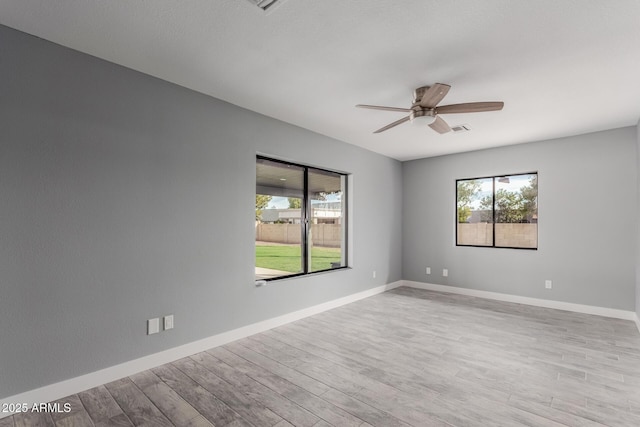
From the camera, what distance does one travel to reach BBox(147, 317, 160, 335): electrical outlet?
2.82 meters

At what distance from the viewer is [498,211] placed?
5.50 meters

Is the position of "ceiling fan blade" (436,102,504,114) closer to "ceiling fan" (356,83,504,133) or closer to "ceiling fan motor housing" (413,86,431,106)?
"ceiling fan" (356,83,504,133)

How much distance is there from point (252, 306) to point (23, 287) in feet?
6.70

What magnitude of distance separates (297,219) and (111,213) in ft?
7.76

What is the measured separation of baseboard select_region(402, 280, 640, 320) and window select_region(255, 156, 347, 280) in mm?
2045

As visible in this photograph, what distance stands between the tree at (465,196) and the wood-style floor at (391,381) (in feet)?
7.59

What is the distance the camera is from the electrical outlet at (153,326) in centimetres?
282

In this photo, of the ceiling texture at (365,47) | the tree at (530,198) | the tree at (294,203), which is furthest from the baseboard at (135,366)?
the tree at (530,198)

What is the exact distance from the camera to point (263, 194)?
4055 millimetres

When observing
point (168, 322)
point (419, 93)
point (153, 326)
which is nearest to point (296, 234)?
point (168, 322)

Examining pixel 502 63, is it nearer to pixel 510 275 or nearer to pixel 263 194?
pixel 263 194

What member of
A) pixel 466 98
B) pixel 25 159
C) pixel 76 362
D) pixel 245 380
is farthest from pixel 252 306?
pixel 466 98

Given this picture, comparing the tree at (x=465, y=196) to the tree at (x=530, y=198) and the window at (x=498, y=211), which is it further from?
the tree at (x=530, y=198)

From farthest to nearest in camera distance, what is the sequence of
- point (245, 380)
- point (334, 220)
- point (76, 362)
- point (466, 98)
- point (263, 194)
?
point (334, 220)
point (263, 194)
point (466, 98)
point (245, 380)
point (76, 362)
